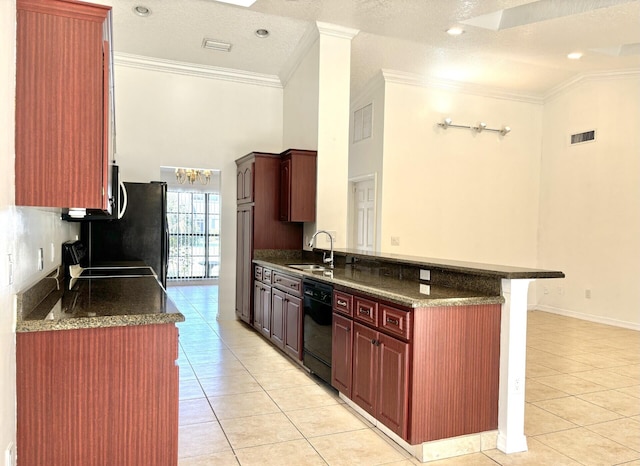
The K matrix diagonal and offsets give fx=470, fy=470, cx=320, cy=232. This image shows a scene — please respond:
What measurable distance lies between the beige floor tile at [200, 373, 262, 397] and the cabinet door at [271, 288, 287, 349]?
2.29ft

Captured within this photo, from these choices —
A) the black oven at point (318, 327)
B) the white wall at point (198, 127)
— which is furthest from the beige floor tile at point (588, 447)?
the white wall at point (198, 127)

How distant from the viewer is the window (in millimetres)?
10547

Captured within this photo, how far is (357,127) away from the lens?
7.51m

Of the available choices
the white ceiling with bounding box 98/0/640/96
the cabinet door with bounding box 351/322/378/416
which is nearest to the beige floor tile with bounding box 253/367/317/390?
the cabinet door with bounding box 351/322/378/416

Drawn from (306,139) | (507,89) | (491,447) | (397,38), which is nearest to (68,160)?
(491,447)

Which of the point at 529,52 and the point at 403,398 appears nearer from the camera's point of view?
the point at 403,398

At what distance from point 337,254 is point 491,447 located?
2372 mm

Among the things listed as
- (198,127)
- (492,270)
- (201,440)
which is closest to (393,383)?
(492,270)

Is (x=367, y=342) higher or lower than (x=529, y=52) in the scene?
lower

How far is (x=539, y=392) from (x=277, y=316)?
2443 mm

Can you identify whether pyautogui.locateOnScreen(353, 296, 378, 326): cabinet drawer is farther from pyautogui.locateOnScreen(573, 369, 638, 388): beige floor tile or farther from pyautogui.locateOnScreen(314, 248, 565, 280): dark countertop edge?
pyautogui.locateOnScreen(573, 369, 638, 388): beige floor tile

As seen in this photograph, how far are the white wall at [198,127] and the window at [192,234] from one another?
14.2ft

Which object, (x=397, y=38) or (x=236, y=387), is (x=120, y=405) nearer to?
(x=236, y=387)

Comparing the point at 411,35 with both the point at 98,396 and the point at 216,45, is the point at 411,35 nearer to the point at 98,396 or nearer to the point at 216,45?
the point at 216,45
